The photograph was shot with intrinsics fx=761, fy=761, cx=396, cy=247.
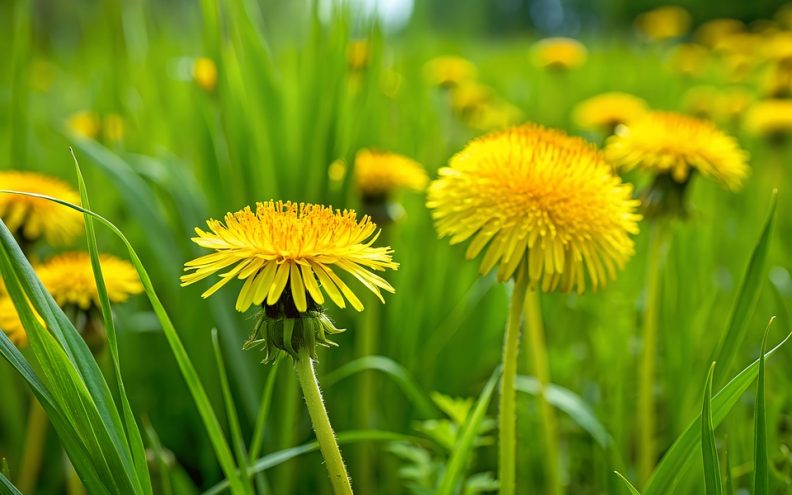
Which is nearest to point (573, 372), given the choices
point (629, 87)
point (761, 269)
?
point (761, 269)

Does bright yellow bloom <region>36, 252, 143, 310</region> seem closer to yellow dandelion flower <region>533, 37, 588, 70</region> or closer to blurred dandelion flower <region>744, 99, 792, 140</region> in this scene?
blurred dandelion flower <region>744, 99, 792, 140</region>

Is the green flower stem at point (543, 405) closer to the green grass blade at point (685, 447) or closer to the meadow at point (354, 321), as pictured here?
the meadow at point (354, 321)

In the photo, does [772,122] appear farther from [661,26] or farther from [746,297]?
[661,26]

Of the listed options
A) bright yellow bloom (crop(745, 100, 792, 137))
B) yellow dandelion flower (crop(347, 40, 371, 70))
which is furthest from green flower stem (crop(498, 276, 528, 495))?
bright yellow bloom (crop(745, 100, 792, 137))

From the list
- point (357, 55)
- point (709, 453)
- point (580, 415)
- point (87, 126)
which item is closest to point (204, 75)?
point (357, 55)

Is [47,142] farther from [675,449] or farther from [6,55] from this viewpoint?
[675,449]

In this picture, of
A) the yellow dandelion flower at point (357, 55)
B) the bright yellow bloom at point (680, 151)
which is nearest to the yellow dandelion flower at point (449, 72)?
the yellow dandelion flower at point (357, 55)
